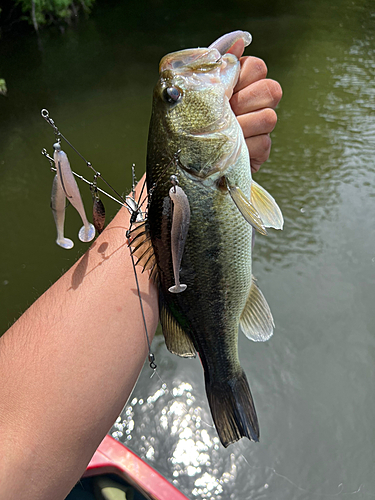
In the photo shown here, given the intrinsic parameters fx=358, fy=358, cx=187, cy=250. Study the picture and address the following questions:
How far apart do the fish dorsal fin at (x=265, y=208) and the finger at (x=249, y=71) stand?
39 centimetres

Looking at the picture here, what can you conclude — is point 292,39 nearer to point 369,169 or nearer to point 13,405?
point 369,169

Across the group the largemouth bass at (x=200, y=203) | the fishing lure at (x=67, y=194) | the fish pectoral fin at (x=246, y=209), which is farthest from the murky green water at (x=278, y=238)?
the fish pectoral fin at (x=246, y=209)

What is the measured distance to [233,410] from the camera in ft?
4.17

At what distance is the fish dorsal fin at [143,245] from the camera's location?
1.08m

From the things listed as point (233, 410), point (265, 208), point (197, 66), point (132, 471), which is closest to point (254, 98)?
point (197, 66)

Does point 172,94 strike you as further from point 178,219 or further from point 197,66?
point 178,219

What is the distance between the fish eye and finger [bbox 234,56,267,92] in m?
0.32

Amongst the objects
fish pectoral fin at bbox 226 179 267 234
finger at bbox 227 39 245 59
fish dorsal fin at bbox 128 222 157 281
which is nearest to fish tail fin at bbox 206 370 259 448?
fish dorsal fin at bbox 128 222 157 281

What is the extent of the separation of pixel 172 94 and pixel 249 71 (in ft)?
1.25

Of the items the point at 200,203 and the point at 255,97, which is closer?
the point at 200,203

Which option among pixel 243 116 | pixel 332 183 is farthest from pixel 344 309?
pixel 243 116

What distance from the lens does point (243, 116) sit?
135 centimetres

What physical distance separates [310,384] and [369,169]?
2.94 meters

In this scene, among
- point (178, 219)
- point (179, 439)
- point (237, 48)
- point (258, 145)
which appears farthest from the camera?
point (179, 439)
